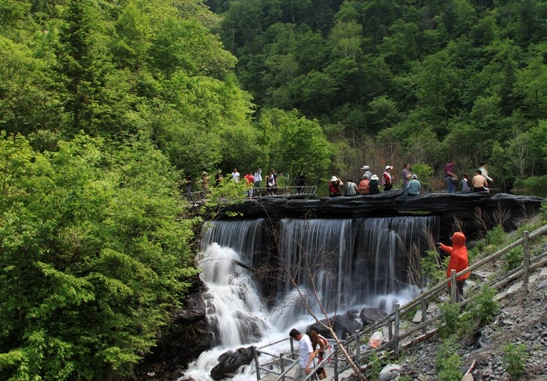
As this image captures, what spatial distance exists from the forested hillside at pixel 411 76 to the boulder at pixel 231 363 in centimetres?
2903

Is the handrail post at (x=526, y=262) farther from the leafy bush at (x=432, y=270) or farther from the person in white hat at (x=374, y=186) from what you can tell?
the person in white hat at (x=374, y=186)

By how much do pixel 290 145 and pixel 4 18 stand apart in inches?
798

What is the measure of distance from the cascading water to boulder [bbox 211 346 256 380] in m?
1.04

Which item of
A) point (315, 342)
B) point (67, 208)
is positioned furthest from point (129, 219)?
point (315, 342)

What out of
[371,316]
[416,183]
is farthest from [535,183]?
[371,316]

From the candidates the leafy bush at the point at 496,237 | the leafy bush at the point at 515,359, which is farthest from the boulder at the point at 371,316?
the leafy bush at the point at 515,359

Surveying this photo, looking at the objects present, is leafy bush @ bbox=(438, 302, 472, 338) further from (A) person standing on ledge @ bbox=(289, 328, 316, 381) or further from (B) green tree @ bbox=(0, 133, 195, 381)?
(B) green tree @ bbox=(0, 133, 195, 381)

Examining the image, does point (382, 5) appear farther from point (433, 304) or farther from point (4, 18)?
point (433, 304)

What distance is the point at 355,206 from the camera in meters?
21.7

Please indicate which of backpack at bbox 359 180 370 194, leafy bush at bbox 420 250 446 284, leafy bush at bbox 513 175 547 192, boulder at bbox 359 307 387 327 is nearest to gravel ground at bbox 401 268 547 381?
leafy bush at bbox 420 250 446 284

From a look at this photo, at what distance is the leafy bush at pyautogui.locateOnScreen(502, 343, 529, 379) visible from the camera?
707cm

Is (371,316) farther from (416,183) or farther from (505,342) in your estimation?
(505,342)

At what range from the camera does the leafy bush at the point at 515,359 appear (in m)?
7.07

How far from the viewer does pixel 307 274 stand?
66.9 feet
